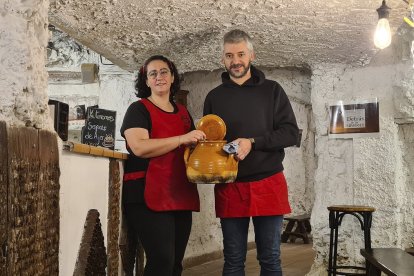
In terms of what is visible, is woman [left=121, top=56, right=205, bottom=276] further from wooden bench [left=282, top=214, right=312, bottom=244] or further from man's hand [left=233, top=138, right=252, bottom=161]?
wooden bench [left=282, top=214, right=312, bottom=244]

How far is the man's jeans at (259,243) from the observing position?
196 centimetres

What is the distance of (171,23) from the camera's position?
2863 millimetres

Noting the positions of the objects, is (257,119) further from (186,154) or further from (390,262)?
(390,262)

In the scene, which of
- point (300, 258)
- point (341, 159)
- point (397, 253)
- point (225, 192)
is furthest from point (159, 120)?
point (300, 258)

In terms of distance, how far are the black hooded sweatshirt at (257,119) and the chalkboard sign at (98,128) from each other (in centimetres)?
147

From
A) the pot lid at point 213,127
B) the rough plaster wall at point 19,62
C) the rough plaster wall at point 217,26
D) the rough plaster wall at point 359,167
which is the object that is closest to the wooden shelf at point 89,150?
the rough plaster wall at point 19,62

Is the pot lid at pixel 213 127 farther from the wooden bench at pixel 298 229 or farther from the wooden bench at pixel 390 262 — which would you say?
the wooden bench at pixel 298 229

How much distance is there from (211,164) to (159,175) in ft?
0.93

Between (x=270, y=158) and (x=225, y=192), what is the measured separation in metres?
0.25

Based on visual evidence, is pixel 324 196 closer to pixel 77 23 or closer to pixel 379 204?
pixel 379 204

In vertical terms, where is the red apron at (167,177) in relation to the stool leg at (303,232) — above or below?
above

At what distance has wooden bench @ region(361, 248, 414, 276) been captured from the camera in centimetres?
206

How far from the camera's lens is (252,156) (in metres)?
2.02

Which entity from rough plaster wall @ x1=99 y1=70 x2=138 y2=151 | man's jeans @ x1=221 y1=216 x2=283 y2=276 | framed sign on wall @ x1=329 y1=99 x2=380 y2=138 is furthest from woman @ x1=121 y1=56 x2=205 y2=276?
rough plaster wall @ x1=99 y1=70 x2=138 y2=151
